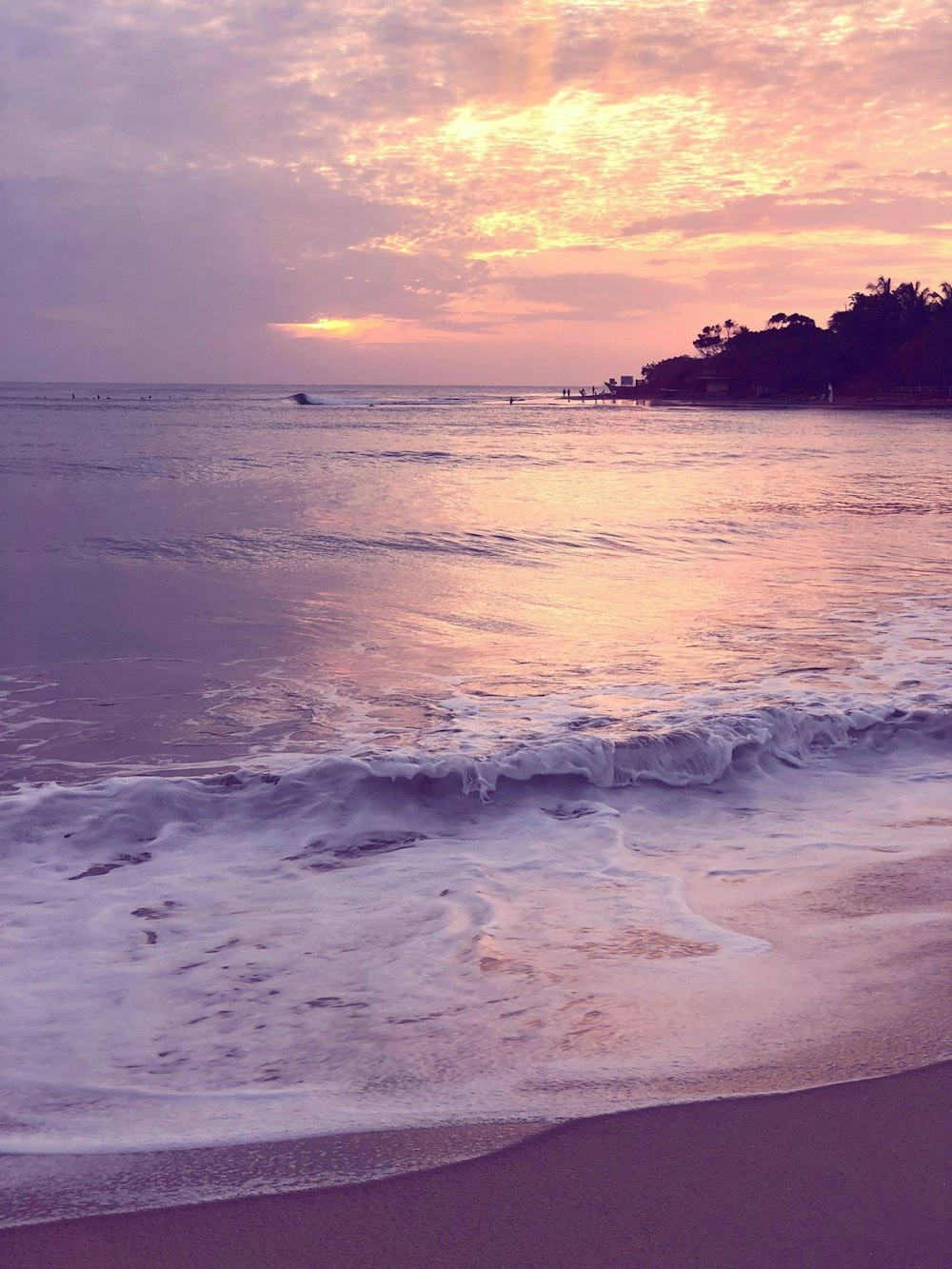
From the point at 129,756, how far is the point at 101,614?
13.2 feet

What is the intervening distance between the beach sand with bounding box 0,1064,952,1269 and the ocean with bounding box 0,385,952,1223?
0.10 meters

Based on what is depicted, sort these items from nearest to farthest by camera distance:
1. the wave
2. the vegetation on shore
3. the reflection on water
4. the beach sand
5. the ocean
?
the beach sand → the ocean → the wave → the reflection on water → the vegetation on shore

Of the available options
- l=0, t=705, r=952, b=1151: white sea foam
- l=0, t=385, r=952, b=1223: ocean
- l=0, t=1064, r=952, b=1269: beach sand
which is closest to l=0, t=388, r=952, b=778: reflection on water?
l=0, t=385, r=952, b=1223: ocean

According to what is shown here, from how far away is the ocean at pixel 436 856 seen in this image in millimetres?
2547

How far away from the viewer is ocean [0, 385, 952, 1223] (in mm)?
2547

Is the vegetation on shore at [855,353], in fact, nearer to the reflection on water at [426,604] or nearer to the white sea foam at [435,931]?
the reflection on water at [426,604]

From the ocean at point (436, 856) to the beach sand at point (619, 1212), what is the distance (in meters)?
0.10

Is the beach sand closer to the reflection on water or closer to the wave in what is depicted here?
the wave

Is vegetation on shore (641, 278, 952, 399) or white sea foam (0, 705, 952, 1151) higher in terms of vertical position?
vegetation on shore (641, 278, 952, 399)

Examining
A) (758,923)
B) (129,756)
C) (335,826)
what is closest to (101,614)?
(129,756)

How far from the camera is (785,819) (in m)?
4.71

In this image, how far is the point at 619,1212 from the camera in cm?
206

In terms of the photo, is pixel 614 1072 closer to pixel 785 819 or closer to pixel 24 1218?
pixel 24 1218

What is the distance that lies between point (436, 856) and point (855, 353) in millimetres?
107705
